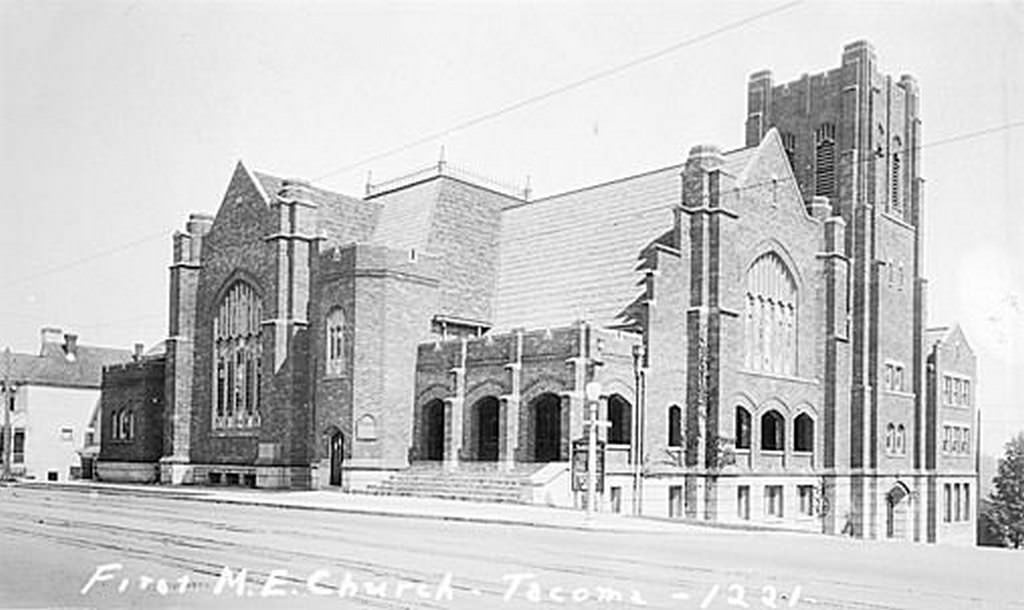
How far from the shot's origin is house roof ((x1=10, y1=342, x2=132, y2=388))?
54.8m

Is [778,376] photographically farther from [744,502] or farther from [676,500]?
[676,500]

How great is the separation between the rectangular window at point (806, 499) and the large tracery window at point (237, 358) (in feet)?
73.2

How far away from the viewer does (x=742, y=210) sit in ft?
143

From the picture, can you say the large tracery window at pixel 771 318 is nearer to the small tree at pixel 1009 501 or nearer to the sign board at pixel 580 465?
the small tree at pixel 1009 501

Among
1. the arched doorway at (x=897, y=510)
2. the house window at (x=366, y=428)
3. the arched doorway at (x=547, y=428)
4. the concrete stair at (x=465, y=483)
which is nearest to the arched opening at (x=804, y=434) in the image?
the arched doorway at (x=897, y=510)

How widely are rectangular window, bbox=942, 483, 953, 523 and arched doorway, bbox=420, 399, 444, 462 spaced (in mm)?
26972

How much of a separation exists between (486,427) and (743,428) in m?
9.79

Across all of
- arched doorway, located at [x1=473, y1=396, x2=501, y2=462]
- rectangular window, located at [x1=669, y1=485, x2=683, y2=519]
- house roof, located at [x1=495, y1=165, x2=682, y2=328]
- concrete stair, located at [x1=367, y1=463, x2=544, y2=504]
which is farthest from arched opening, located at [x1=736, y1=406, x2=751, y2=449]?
concrete stair, located at [x1=367, y1=463, x2=544, y2=504]

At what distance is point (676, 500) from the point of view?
4006cm

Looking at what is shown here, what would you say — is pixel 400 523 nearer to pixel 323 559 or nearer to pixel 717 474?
pixel 323 559

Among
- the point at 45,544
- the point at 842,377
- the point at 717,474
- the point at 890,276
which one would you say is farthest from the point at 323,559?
the point at 890,276

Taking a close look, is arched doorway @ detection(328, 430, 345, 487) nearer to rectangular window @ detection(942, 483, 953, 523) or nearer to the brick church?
the brick church

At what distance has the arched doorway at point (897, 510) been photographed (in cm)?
5112

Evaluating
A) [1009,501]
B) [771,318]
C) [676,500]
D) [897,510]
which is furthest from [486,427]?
[1009,501]
